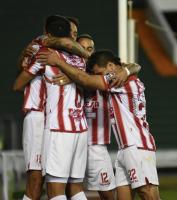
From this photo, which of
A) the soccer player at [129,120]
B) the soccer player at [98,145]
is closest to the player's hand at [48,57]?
the soccer player at [129,120]

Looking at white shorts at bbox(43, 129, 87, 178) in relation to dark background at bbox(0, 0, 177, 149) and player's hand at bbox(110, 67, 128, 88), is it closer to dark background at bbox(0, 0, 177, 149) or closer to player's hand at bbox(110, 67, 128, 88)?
player's hand at bbox(110, 67, 128, 88)

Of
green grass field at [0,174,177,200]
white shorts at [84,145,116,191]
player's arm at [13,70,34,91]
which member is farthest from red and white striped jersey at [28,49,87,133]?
green grass field at [0,174,177,200]

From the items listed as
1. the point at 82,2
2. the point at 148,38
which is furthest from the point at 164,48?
the point at 82,2

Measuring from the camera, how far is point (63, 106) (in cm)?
611

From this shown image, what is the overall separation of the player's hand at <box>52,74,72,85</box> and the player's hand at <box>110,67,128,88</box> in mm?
359

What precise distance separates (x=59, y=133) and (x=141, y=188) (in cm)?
79

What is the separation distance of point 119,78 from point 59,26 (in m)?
0.64

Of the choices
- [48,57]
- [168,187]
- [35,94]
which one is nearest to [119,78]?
[48,57]

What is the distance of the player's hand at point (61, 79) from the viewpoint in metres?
6.09

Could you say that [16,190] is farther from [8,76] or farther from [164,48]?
[164,48]

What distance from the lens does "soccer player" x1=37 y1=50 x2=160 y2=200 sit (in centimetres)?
607

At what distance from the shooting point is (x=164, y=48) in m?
21.4

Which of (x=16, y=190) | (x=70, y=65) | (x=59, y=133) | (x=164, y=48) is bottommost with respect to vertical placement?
(x=16, y=190)

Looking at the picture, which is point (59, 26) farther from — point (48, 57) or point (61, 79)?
point (61, 79)
